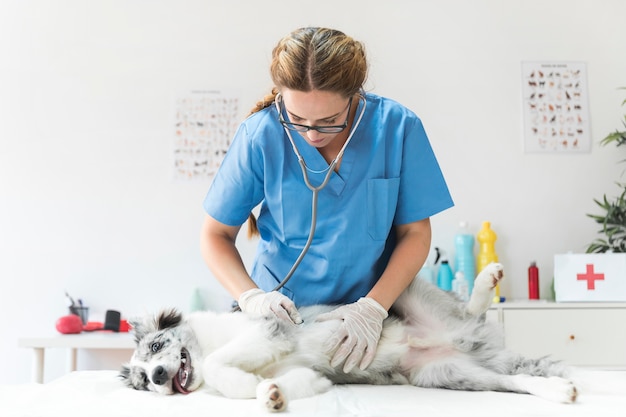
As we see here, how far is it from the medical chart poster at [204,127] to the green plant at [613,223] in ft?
6.06

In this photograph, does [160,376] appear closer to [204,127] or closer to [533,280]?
[204,127]

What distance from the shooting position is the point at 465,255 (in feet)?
10.6

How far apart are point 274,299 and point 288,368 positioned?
0.16 metres

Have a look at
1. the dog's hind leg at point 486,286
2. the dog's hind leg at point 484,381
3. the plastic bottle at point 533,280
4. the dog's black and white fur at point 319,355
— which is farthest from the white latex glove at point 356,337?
the plastic bottle at point 533,280

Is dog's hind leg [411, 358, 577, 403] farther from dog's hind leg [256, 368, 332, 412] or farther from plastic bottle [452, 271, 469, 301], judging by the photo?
plastic bottle [452, 271, 469, 301]

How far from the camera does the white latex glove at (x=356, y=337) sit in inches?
59.0

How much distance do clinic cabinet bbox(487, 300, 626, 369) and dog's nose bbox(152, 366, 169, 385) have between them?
6.14 ft

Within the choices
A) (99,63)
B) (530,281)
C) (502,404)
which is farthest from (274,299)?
(99,63)

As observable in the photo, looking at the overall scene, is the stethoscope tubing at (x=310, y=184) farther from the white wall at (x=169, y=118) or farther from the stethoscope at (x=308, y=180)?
the white wall at (x=169, y=118)

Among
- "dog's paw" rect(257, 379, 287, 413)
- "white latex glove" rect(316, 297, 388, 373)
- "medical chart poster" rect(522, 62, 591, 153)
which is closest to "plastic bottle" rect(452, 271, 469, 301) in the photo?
"medical chart poster" rect(522, 62, 591, 153)

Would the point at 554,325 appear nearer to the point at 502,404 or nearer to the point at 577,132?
the point at 577,132

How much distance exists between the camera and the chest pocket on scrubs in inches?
66.9

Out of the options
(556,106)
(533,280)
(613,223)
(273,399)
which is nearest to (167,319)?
(273,399)

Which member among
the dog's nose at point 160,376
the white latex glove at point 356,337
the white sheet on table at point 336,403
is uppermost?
the white latex glove at point 356,337
